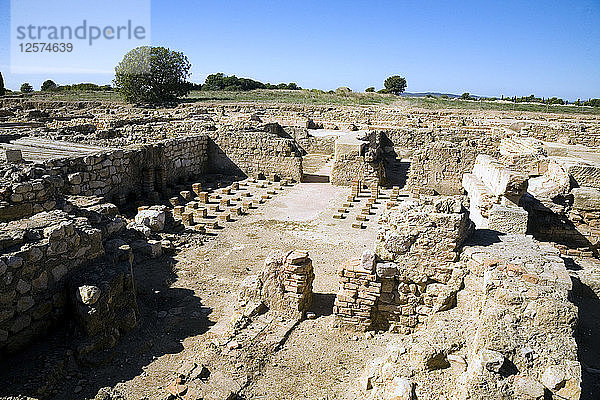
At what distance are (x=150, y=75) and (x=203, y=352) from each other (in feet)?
164

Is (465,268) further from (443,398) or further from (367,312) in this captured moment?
(443,398)

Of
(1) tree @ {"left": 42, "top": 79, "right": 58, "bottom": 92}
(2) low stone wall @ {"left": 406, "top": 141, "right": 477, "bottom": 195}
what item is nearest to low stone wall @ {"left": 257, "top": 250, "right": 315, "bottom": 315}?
(2) low stone wall @ {"left": 406, "top": 141, "right": 477, "bottom": 195}

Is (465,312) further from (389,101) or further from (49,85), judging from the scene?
(49,85)

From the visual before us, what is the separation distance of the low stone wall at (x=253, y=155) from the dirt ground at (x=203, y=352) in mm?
8008

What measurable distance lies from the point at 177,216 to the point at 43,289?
6.58 metres

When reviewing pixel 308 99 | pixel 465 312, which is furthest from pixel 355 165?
pixel 308 99

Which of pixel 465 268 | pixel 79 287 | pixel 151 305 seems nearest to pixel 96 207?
pixel 151 305

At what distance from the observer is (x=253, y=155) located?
17.4 metres

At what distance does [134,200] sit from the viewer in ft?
43.9

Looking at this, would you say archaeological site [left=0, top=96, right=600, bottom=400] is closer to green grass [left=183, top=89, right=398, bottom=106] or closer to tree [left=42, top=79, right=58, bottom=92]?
green grass [left=183, top=89, right=398, bottom=106]

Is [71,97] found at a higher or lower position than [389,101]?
lower

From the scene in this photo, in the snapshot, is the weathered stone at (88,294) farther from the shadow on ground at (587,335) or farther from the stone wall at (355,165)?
the stone wall at (355,165)

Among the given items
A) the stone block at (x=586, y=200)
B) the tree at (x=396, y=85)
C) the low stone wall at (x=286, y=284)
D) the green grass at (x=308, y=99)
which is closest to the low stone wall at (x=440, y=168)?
the stone block at (x=586, y=200)

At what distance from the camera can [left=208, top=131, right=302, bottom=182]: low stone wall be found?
1688cm
